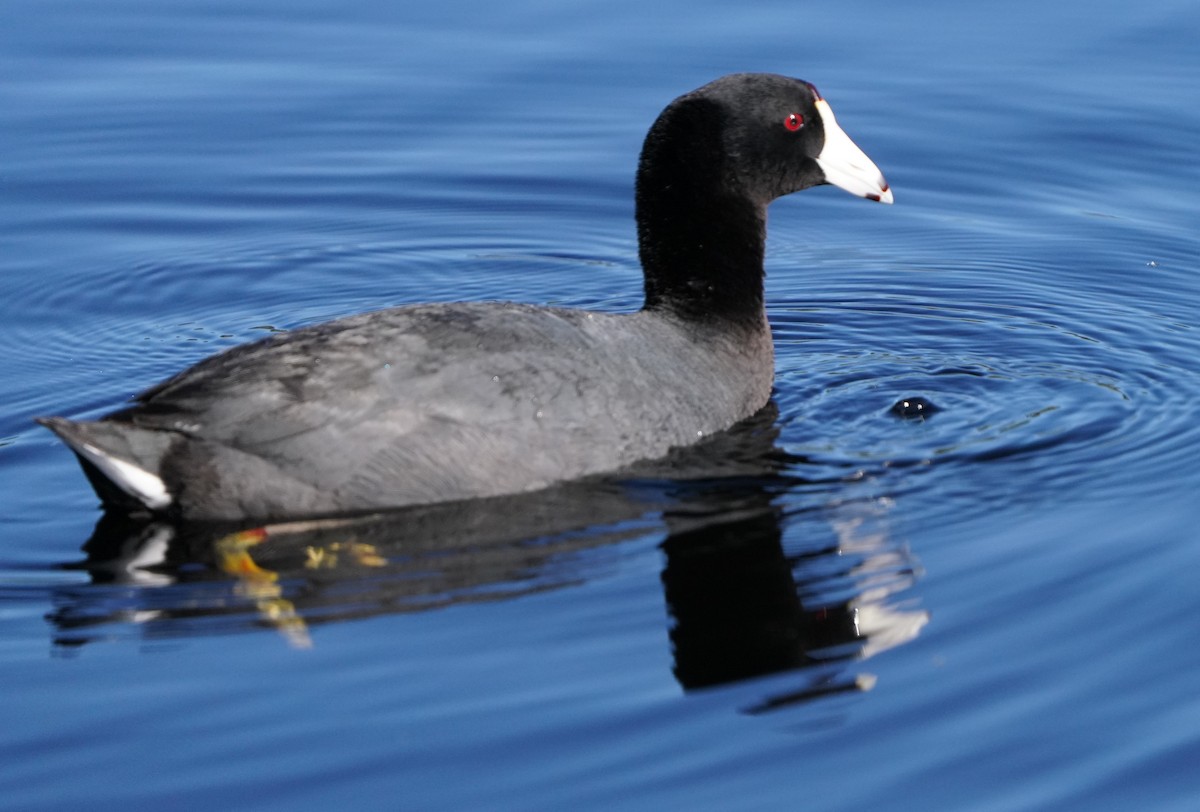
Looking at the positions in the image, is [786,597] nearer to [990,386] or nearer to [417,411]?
[417,411]

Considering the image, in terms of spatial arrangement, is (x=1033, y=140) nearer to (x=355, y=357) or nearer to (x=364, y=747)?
(x=355, y=357)

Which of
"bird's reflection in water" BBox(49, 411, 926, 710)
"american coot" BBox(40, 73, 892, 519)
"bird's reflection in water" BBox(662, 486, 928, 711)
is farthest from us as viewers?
"american coot" BBox(40, 73, 892, 519)

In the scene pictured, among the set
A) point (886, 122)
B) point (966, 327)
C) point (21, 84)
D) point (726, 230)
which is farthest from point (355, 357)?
point (21, 84)

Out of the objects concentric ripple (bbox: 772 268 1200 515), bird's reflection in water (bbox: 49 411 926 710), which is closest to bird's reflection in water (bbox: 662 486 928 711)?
bird's reflection in water (bbox: 49 411 926 710)

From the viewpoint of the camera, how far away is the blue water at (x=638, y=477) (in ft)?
20.5

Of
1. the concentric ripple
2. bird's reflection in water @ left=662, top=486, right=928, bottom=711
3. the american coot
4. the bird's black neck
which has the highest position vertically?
the bird's black neck

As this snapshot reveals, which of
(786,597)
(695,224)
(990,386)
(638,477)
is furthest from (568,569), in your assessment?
(990,386)

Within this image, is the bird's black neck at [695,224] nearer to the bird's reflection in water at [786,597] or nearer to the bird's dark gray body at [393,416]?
the bird's dark gray body at [393,416]

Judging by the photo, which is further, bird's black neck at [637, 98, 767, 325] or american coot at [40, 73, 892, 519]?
bird's black neck at [637, 98, 767, 325]

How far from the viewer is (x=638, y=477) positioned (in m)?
8.53

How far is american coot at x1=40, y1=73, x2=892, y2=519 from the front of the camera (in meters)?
7.96

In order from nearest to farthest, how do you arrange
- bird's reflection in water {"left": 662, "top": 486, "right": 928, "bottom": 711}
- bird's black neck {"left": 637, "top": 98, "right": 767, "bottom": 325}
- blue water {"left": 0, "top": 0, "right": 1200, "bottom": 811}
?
blue water {"left": 0, "top": 0, "right": 1200, "bottom": 811}
bird's reflection in water {"left": 662, "top": 486, "right": 928, "bottom": 711}
bird's black neck {"left": 637, "top": 98, "right": 767, "bottom": 325}

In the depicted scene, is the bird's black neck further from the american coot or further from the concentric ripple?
the concentric ripple

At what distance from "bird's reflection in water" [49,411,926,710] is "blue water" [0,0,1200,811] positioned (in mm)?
23
